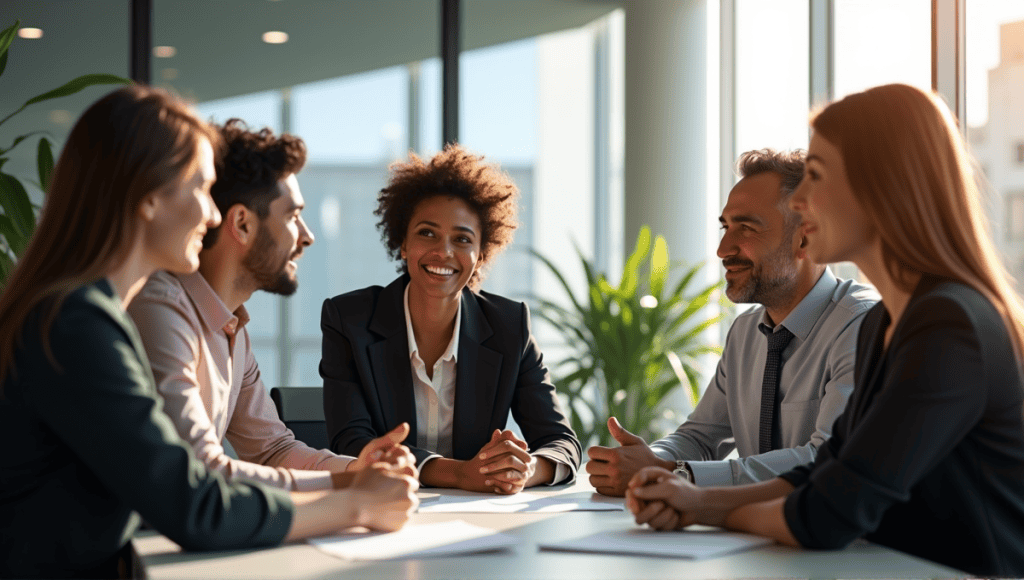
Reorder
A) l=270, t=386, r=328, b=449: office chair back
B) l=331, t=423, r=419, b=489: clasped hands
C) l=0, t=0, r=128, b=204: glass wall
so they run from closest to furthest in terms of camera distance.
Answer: l=331, t=423, r=419, b=489: clasped hands → l=270, t=386, r=328, b=449: office chair back → l=0, t=0, r=128, b=204: glass wall

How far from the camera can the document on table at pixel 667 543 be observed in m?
1.34

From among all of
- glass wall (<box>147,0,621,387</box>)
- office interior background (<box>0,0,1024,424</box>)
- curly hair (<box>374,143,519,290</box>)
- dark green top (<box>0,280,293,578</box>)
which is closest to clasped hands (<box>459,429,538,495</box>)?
dark green top (<box>0,280,293,578</box>)

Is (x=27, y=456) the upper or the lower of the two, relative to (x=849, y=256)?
lower

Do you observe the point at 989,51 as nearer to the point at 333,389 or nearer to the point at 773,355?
the point at 773,355

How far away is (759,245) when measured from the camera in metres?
2.48

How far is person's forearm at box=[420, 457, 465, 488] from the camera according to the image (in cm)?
210

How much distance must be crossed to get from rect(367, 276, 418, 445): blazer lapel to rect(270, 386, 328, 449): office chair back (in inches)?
12.9

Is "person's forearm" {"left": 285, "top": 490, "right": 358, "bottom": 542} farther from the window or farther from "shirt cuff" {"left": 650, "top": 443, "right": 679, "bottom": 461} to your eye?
the window

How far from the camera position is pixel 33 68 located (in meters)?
4.93

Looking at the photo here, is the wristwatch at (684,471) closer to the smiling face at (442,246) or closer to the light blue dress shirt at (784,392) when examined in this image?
the light blue dress shirt at (784,392)

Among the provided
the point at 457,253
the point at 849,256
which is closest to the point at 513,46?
the point at 457,253

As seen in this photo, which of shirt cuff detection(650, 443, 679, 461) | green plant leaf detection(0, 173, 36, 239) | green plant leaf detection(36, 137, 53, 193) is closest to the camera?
shirt cuff detection(650, 443, 679, 461)

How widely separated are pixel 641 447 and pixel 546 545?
74 centimetres

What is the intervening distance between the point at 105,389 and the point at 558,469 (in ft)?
3.96
